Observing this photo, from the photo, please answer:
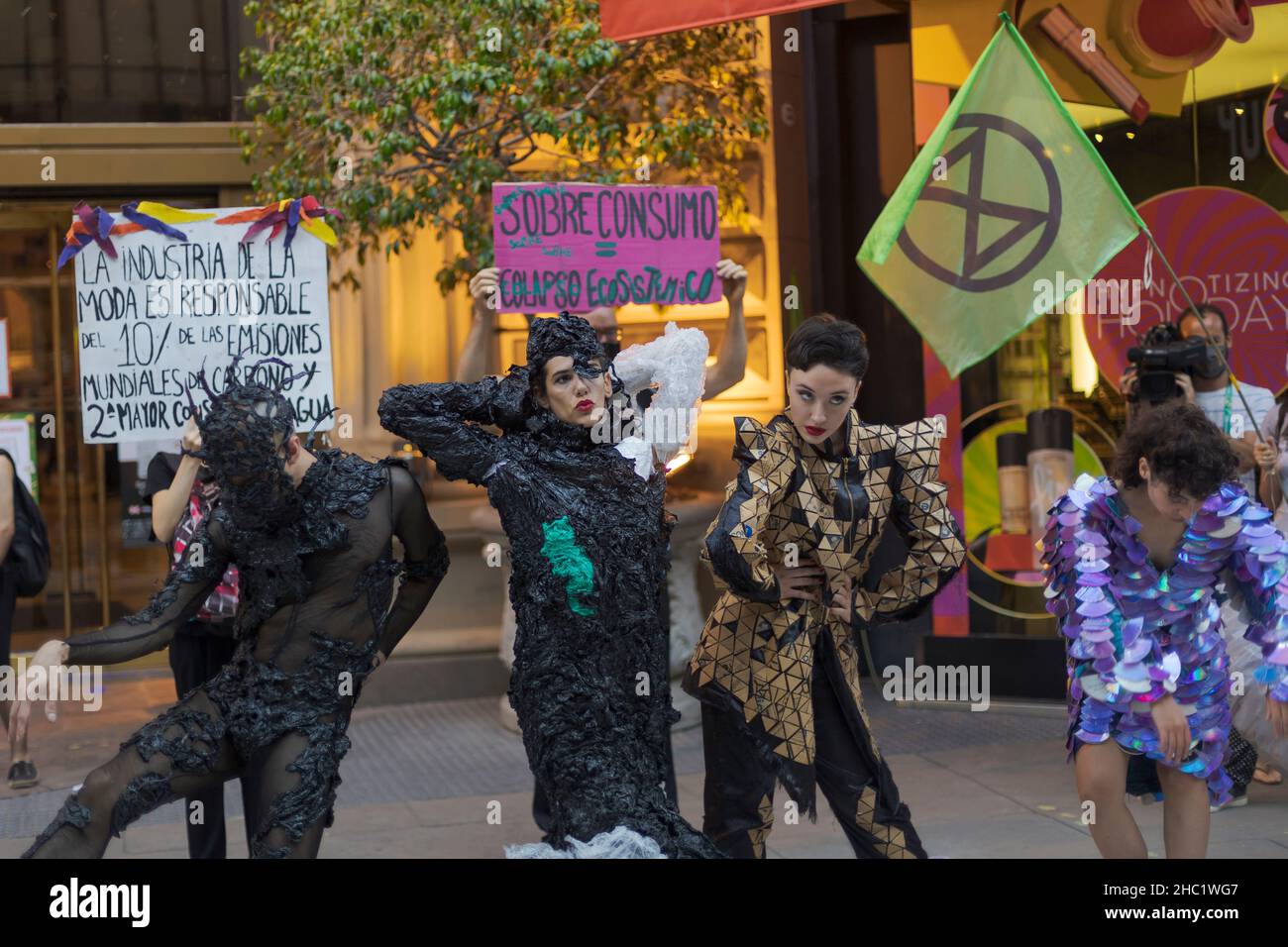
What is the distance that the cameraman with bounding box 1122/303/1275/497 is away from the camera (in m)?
6.40

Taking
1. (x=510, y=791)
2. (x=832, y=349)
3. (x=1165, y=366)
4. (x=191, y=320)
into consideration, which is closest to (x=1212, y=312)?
(x=1165, y=366)

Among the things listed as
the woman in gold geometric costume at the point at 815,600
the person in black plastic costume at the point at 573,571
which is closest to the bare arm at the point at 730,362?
the woman in gold geometric costume at the point at 815,600

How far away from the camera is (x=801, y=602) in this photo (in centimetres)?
447

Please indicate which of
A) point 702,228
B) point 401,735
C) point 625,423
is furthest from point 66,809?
point 401,735

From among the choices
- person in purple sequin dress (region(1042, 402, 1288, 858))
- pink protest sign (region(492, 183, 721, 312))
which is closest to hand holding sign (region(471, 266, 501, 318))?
pink protest sign (region(492, 183, 721, 312))

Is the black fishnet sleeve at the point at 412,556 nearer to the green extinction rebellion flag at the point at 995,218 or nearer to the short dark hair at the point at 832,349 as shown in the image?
the short dark hair at the point at 832,349

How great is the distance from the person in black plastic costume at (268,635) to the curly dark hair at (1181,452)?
6.73ft

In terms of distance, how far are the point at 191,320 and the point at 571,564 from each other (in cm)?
Result: 203

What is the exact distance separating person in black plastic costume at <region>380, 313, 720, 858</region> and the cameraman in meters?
3.15

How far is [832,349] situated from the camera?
4.33 m

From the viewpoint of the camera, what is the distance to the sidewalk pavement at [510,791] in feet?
19.5

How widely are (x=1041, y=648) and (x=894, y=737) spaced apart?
3.35 feet

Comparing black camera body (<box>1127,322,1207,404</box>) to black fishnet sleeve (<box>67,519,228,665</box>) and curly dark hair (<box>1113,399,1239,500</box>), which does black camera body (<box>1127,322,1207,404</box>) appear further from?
black fishnet sleeve (<box>67,519,228,665</box>)

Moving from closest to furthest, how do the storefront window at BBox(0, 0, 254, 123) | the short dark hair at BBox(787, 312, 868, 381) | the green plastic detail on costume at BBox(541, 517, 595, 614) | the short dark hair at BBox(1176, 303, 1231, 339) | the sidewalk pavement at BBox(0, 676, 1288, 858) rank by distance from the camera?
the green plastic detail on costume at BBox(541, 517, 595, 614)
the short dark hair at BBox(787, 312, 868, 381)
the sidewalk pavement at BBox(0, 676, 1288, 858)
the short dark hair at BBox(1176, 303, 1231, 339)
the storefront window at BBox(0, 0, 254, 123)
